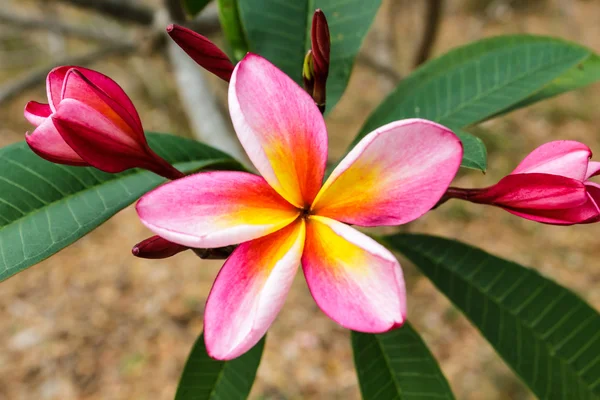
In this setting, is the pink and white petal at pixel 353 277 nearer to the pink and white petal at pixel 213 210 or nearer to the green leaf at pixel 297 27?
the pink and white petal at pixel 213 210

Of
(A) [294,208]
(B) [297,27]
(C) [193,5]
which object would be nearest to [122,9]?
(C) [193,5]

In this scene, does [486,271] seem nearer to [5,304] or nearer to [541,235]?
[541,235]

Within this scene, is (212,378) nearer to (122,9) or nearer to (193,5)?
(193,5)

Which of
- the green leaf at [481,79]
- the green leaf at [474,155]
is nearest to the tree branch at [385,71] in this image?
the green leaf at [481,79]

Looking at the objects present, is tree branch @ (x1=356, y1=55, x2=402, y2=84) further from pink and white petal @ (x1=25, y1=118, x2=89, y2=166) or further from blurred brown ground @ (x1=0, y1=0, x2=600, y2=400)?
pink and white petal @ (x1=25, y1=118, x2=89, y2=166)

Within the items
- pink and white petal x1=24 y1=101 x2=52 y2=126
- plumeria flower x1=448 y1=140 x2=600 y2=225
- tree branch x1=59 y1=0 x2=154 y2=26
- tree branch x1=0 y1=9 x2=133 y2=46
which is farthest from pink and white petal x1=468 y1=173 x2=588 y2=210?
tree branch x1=0 y1=9 x2=133 y2=46

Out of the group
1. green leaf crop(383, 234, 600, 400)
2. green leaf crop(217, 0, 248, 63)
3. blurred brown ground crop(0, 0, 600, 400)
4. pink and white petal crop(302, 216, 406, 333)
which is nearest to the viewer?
pink and white petal crop(302, 216, 406, 333)
